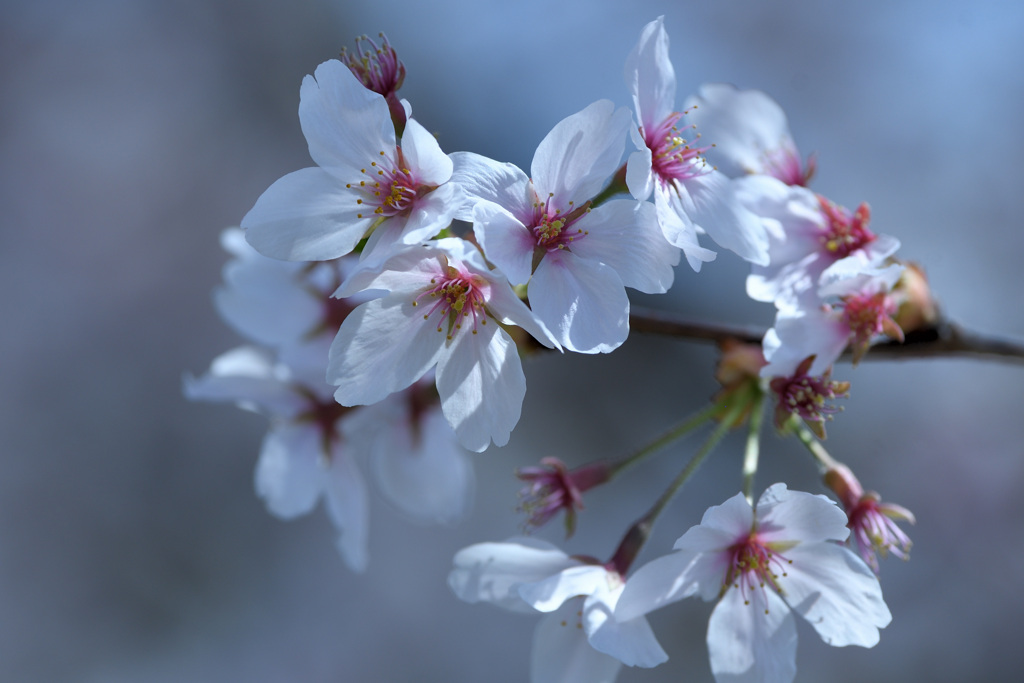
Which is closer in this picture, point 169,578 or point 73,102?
point 169,578

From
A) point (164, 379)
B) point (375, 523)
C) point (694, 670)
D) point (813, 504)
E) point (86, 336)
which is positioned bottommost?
point (694, 670)

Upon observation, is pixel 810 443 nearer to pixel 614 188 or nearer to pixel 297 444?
pixel 614 188

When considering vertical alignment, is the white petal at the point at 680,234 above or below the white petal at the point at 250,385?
above

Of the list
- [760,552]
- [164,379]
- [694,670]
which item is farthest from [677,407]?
[760,552]

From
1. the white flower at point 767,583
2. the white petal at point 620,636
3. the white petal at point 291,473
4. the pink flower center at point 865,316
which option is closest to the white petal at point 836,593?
the white flower at point 767,583

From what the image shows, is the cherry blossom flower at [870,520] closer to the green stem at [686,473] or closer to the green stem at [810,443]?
the green stem at [810,443]

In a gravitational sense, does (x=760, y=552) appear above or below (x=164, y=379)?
above

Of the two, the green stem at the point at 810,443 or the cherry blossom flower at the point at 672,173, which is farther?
the green stem at the point at 810,443

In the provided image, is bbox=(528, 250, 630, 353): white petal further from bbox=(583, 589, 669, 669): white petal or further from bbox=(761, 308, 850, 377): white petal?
bbox=(583, 589, 669, 669): white petal

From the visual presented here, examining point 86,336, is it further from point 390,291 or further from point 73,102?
point 390,291
